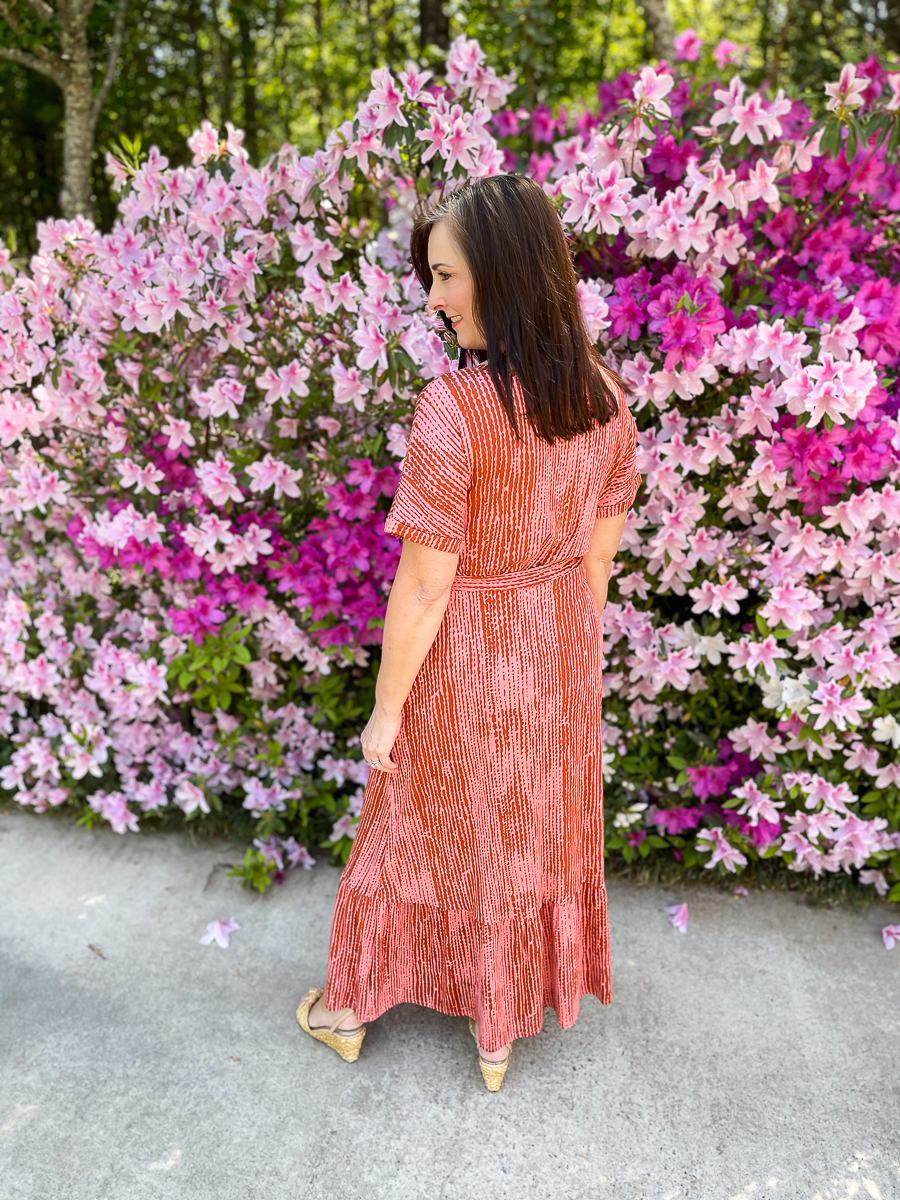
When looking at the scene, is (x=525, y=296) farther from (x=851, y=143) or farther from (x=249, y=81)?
(x=249, y=81)

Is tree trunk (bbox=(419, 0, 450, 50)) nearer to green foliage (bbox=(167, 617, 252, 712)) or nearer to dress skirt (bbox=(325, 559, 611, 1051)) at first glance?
green foliage (bbox=(167, 617, 252, 712))

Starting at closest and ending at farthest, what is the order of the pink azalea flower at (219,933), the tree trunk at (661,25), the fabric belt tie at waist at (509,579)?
the fabric belt tie at waist at (509,579) < the pink azalea flower at (219,933) < the tree trunk at (661,25)

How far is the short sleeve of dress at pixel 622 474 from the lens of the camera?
1809 mm

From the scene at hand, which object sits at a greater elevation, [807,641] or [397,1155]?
[807,641]

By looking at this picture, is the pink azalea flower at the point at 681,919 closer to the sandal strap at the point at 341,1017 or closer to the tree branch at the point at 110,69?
the sandal strap at the point at 341,1017

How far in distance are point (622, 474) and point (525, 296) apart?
1.62 feet

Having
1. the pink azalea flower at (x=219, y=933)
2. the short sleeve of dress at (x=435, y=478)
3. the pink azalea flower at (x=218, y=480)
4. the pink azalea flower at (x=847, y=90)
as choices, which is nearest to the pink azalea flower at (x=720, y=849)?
the pink azalea flower at (x=219, y=933)

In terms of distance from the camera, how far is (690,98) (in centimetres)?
289

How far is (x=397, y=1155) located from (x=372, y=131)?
7.83 ft

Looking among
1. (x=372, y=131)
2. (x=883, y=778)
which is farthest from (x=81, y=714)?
(x=883, y=778)

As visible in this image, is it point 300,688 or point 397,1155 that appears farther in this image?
point 300,688

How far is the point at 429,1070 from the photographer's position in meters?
2.12

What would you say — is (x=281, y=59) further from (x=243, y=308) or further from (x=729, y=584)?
(x=729, y=584)

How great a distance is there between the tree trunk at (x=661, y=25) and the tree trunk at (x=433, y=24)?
1.46m
